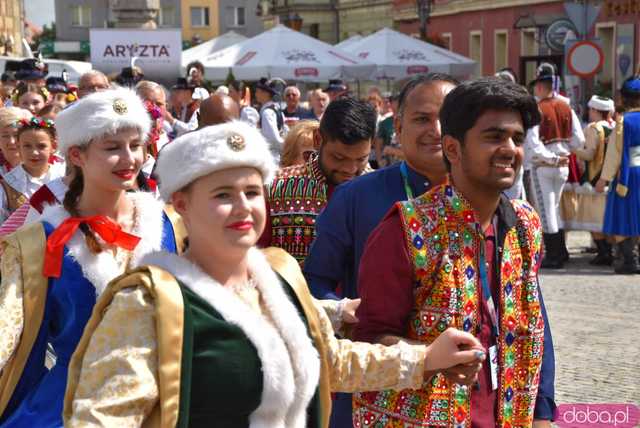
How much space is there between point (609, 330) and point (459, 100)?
6274 mm

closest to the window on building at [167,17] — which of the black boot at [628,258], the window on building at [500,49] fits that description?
the window on building at [500,49]

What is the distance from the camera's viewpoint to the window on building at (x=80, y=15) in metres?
104

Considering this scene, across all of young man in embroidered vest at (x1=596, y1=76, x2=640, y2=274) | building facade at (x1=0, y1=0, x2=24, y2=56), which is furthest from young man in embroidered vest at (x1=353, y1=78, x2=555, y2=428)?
building facade at (x1=0, y1=0, x2=24, y2=56)

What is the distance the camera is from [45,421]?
393 cm

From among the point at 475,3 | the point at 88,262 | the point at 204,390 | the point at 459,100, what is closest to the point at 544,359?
the point at 459,100

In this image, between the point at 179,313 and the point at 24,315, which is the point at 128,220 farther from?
the point at 179,313

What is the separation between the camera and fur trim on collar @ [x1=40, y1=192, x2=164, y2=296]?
4.07 metres

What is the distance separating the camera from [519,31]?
35.0m

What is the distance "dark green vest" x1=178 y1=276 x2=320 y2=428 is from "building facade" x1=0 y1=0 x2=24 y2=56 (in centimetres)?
4372

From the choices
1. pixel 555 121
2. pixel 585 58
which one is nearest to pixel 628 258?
pixel 555 121

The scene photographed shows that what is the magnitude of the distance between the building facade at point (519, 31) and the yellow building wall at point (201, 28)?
2095 inches

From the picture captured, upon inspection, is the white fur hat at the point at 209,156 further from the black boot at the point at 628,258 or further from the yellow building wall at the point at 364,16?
the yellow building wall at the point at 364,16

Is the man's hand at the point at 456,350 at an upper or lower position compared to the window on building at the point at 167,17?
lower

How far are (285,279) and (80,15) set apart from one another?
105228mm
